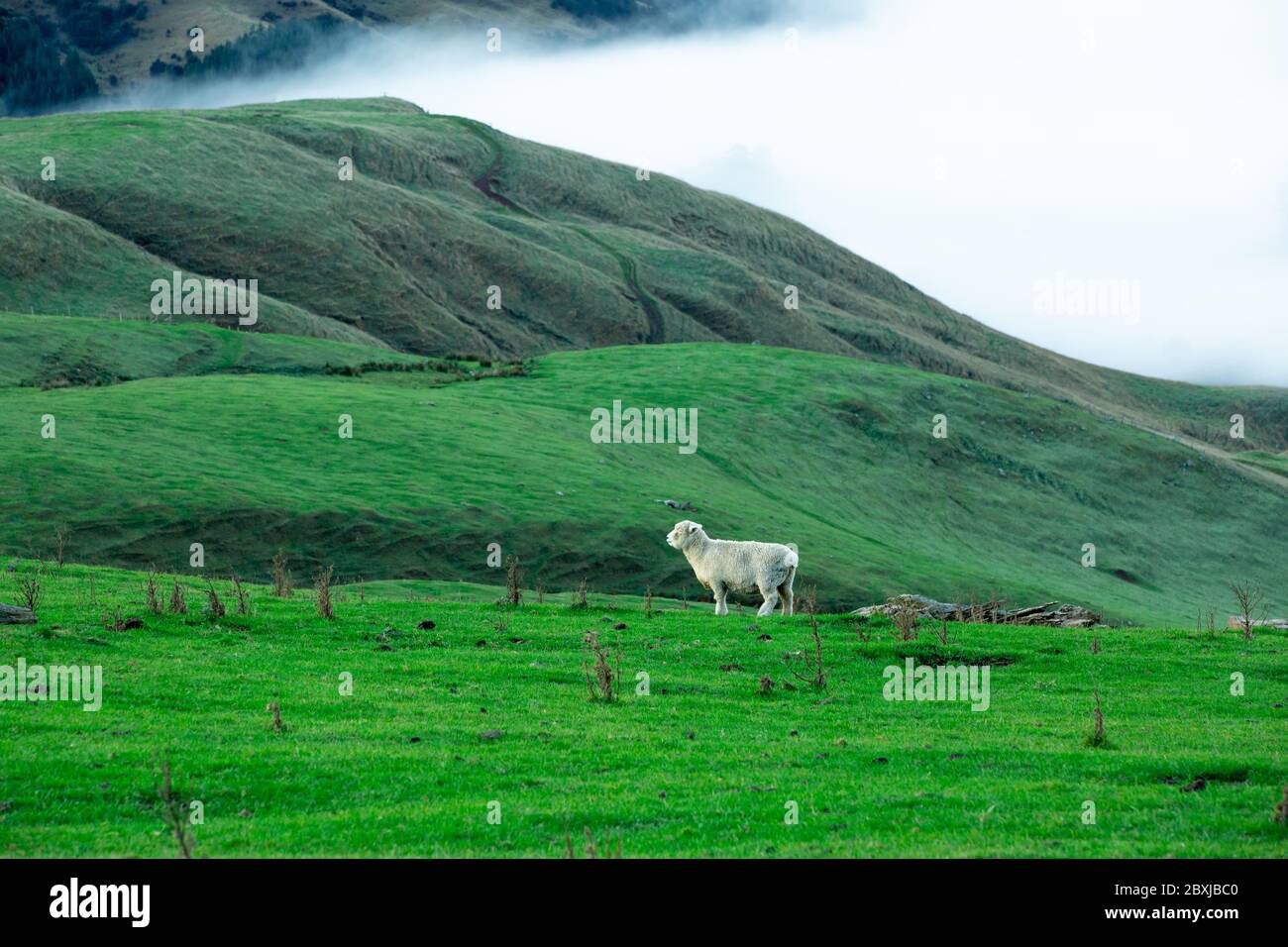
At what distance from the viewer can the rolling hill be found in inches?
1886

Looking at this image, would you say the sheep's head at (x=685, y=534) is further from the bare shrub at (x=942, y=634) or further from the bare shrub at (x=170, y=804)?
the bare shrub at (x=170, y=804)

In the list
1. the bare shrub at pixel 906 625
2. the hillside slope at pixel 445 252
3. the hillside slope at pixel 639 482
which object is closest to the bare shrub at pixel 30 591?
the hillside slope at pixel 639 482

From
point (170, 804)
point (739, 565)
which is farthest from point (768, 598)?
point (170, 804)

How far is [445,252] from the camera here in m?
143

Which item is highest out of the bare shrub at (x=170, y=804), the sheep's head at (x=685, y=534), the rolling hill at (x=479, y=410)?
the rolling hill at (x=479, y=410)

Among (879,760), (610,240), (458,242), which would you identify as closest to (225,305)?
(458,242)

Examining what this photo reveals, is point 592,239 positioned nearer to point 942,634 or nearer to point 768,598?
point 768,598

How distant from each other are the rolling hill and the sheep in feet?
54.8

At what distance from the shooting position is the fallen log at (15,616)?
855 inches

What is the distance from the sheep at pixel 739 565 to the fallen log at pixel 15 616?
13701 millimetres

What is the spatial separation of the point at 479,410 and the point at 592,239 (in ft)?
339

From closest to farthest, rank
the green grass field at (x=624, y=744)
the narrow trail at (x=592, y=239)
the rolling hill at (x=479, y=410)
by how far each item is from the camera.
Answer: the green grass field at (x=624, y=744)
the rolling hill at (x=479, y=410)
the narrow trail at (x=592, y=239)
